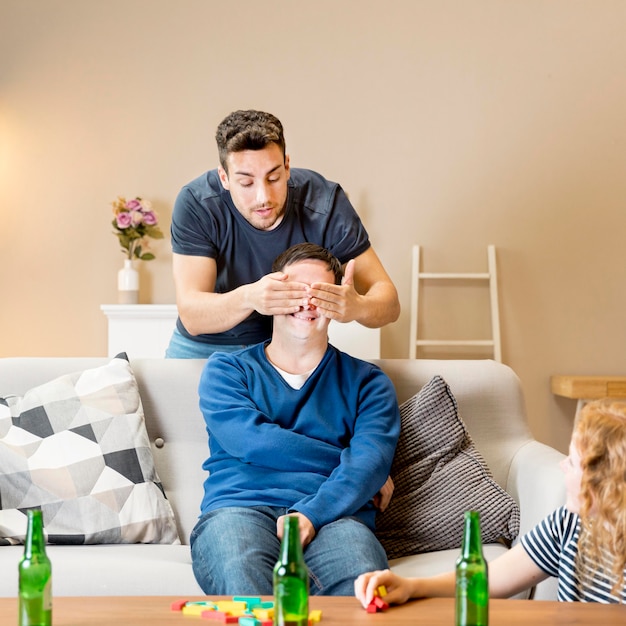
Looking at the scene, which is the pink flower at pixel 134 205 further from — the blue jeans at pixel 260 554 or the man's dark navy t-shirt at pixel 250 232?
the blue jeans at pixel 260 554

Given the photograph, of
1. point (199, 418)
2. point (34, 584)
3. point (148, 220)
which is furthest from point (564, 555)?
point (148, 220)

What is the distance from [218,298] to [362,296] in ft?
1.26

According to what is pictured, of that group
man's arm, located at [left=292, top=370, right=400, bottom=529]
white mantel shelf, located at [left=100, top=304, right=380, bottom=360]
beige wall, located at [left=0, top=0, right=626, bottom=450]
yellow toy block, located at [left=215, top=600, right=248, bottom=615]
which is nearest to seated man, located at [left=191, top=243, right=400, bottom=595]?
man's arm, located at [left=292, top=370, right=400, bottom=529]

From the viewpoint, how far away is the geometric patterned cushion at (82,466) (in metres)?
2.14

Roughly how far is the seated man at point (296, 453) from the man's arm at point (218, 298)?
47mm

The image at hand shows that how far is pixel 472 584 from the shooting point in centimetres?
107

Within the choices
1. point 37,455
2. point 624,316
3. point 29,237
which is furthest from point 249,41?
point 37,455

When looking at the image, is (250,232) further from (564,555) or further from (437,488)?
(564,555)

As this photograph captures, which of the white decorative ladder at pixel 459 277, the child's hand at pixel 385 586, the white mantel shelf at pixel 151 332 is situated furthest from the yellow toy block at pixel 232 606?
the white decorative ladder at pixel 459 277

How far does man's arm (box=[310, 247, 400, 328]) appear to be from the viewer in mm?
2154

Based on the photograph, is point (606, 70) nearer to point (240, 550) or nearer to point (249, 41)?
point (249, 41)

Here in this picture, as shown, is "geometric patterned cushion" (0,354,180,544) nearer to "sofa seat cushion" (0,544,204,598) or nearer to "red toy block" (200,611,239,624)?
"sofa seat cushion" (0,544,204,598)

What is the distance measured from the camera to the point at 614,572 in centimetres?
129

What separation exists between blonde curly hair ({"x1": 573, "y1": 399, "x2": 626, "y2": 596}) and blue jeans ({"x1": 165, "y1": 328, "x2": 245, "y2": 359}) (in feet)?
4.63
